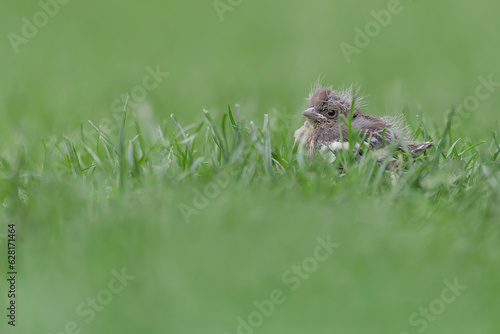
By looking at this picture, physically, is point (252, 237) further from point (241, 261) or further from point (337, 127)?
point (337, 127)

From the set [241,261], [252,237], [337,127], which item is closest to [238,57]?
[337,127]

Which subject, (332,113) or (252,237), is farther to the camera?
(332,113)

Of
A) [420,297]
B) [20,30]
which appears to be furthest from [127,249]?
[20,30]

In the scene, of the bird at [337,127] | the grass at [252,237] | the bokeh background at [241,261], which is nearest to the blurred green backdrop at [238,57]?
the bird at [337,127]

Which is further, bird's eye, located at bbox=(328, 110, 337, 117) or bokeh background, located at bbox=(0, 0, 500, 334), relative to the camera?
bird's eye, located at bbox=(328, 110, 337, 117)

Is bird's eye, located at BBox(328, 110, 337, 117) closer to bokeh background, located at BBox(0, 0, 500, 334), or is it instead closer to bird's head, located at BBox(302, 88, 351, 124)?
bird's head, located at BBox(302, 88, 351, 124)

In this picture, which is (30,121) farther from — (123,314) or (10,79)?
(123,314)

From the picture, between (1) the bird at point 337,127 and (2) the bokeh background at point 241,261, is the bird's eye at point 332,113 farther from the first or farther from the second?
(2) the bokeh background at point 241,261

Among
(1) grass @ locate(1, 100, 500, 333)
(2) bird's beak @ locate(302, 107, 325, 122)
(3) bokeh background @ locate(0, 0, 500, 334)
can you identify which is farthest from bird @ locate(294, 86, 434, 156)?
(3) bokeh background @ locate(0, 0, 500, 334)
